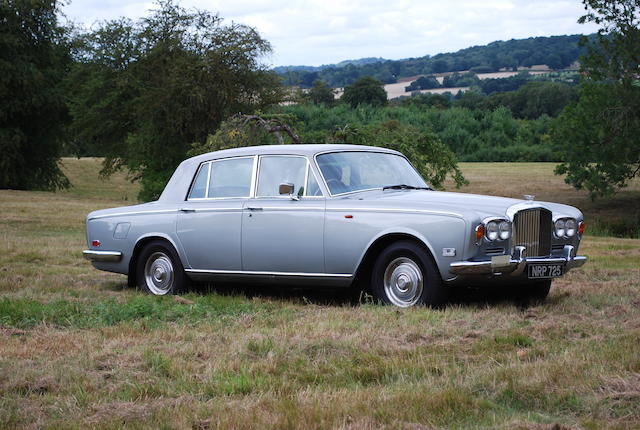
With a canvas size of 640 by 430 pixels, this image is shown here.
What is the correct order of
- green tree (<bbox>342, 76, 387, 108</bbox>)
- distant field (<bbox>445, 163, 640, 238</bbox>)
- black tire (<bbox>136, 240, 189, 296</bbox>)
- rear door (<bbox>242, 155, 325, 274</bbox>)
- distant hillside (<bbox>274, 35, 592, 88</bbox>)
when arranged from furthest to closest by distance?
distant hillside (<bbox>274, 35, 592, 88</bbox>) → green tree (<bbox>342, 76, 387, 108</bbox>) → distant field (<bbox>445, 163, 640, 238</bbox>) → black tire (<bbox>136, 240, 189, 296</bbox>) → rear door (<bbox>242, 155, 325, 274</bbox>)

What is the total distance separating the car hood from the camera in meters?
8.22

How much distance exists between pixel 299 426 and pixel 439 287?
3801mm

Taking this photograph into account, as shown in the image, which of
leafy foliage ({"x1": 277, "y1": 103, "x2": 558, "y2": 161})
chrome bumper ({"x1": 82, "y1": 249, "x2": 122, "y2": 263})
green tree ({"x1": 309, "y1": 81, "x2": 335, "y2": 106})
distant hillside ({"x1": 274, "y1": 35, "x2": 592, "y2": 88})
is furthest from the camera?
distant hillside ({"x1": 274, "y1": 35, "x2": 592, "y2": 88})

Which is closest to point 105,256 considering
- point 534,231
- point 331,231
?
point 331,231

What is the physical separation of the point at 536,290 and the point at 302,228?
233 cm

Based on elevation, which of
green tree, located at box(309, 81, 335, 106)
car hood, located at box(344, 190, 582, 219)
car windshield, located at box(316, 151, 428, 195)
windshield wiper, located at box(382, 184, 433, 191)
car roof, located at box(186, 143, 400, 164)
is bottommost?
car hood, located at box(344, 190, 582, 219)

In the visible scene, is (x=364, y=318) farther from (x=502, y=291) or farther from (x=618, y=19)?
(x=618, y=19)

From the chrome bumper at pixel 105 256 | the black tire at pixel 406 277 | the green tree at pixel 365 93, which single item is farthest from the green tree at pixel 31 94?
the green tree at pixel 365 93

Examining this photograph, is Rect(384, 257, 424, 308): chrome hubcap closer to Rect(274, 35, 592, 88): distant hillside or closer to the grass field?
the grass field

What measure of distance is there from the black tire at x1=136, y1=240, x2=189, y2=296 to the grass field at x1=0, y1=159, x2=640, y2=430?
312 mm

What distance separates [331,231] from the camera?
28.8ft

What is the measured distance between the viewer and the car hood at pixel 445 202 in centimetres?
822

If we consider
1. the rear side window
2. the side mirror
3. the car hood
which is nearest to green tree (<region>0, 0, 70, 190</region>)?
the rear side window

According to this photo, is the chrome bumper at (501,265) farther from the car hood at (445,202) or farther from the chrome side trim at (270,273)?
the chrome side trim at (270,273)
